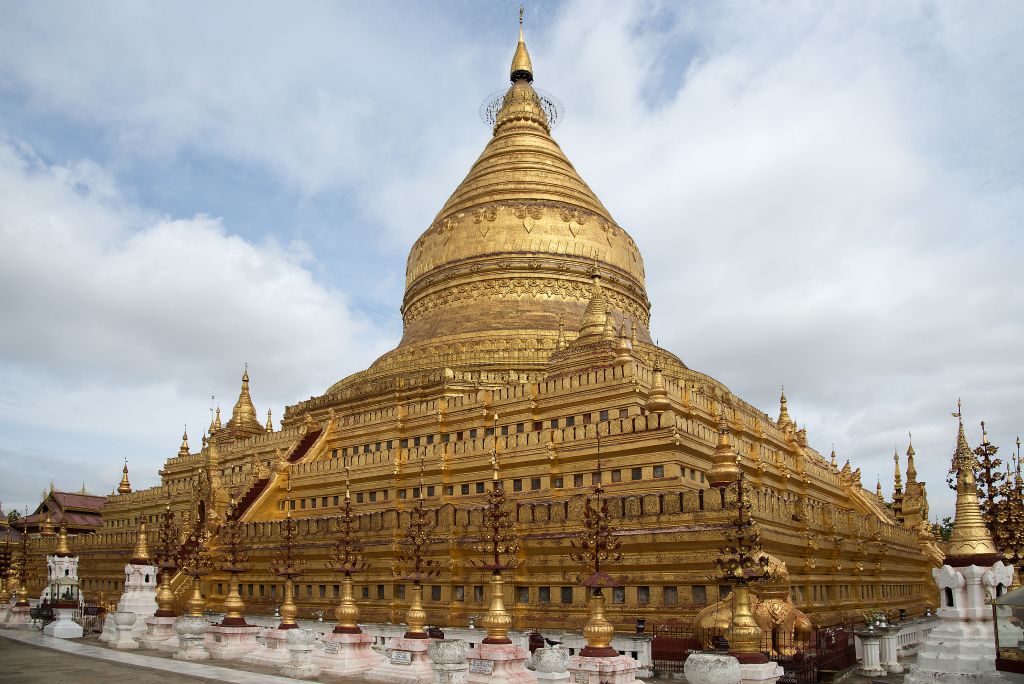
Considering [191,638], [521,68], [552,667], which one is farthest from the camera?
[521,68]

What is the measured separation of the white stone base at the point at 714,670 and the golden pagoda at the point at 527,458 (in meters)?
6.46

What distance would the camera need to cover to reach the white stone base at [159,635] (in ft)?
105

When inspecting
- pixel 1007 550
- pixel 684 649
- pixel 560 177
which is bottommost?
pixel 684 649

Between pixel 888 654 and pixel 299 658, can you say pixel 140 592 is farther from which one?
pixel 888 654

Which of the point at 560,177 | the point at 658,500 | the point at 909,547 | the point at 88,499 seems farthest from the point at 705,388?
the point at 88,499

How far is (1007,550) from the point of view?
88.3 ft

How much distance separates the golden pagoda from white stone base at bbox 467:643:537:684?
16.7 ft

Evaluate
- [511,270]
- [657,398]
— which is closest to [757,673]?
[657,398]

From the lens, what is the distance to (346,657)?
24.7 m

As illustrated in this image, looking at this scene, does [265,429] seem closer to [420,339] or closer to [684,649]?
[420,339]

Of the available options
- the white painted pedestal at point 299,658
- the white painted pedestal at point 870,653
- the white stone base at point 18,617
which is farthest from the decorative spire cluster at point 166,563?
the white painted pedestal at point 870,653

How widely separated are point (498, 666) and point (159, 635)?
17289mm

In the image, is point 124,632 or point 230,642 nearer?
point 230,642

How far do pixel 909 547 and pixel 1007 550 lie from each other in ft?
52.3
